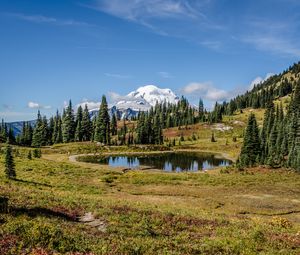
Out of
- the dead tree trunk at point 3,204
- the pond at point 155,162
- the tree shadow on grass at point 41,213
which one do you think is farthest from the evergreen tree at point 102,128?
the tree shadow on grass at point 41,213

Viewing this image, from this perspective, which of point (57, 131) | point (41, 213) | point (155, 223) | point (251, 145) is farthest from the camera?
point (57, 131)

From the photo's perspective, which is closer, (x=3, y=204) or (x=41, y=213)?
(x=41, y=213)

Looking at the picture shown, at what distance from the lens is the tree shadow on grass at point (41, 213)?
20.0 m

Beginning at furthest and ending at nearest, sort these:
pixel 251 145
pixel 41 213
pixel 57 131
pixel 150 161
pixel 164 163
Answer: pixel 57 131
pixel 150 161
pixel 164 163
pixel 251 145
pixel 41 213

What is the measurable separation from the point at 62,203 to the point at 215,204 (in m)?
21.9

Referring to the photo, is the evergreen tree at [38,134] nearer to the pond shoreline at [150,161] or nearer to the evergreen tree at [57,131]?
the evergreen tree at [57,131]

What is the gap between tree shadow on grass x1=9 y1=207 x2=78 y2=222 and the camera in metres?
20.0

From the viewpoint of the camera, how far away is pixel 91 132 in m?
155

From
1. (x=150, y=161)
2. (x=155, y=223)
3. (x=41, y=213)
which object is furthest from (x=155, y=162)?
(x=41, y=213)

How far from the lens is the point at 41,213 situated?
69.3 ft

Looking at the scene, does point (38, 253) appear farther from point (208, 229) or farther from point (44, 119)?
point (44, 119)

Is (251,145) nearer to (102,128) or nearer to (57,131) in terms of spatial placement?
(102,128)

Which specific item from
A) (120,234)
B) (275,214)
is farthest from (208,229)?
(275,214)

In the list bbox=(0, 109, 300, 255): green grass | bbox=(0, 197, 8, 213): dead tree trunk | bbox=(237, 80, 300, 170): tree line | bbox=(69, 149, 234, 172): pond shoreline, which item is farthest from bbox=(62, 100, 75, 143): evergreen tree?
bbox=(0, 197, 8, 213): dead tree trunk
